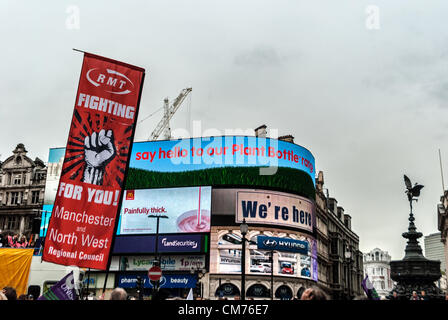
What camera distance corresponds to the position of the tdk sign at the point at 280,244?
2336 inches

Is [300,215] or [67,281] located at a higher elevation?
[300,215]

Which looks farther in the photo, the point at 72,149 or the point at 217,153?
the point at 217,153

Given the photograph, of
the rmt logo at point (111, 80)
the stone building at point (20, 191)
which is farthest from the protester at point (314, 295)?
the stone building at point (20, 191)

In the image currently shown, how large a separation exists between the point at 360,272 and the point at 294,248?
2107 inches

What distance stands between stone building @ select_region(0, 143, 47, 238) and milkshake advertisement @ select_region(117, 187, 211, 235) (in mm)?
17653

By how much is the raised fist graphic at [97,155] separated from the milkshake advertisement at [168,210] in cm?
4897

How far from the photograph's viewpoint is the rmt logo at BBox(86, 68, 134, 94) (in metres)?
11.3

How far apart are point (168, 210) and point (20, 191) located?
27.2 metres

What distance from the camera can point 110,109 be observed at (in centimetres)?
1127

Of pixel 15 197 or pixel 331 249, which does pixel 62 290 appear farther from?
pixel 331 249

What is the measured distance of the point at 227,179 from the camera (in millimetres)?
61625

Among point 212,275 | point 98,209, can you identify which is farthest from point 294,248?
point 98,209

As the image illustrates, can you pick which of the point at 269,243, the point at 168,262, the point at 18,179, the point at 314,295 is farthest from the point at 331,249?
the point at 314,295
